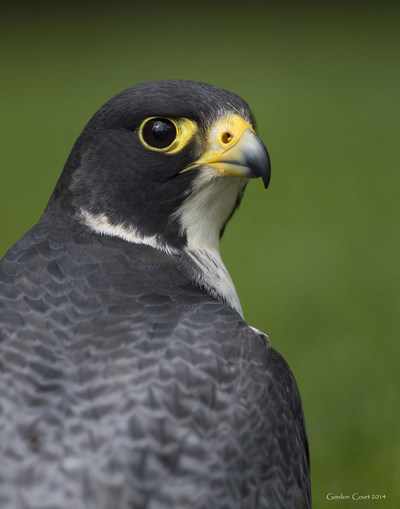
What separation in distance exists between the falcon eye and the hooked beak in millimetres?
114

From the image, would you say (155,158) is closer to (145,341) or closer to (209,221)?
(209,221)

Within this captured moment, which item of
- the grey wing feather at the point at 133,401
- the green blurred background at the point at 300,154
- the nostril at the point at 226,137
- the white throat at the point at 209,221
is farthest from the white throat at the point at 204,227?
the green blurred background at the point at 300,154

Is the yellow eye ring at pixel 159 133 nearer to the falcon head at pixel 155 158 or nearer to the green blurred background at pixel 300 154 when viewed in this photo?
the falcon head at pixel 155 158

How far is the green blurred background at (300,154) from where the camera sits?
4.58 m

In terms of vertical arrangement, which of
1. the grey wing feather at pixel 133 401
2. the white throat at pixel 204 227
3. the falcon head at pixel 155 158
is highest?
the falcon head at pixel 155 158

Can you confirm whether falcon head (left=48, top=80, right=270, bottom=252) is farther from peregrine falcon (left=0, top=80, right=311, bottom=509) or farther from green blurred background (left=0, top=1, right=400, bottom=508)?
green blurred background (left=0, top=1, right=400, bottom=508)

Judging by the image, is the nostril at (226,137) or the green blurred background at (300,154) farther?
the green blurred background at (300,154)

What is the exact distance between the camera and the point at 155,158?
255cm

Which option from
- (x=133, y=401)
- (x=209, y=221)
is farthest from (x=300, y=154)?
(x=133, y=401)

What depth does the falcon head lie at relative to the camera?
2525 mm

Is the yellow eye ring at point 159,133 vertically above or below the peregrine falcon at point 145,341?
above

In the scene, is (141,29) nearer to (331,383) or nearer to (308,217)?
(308,217)

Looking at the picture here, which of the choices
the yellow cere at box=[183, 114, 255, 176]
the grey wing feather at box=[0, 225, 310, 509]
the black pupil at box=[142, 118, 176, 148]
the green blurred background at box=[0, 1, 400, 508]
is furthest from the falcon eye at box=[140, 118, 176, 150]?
the green blurred background at box=[0, 1, 400, 508]

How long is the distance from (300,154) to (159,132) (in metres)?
6.23
